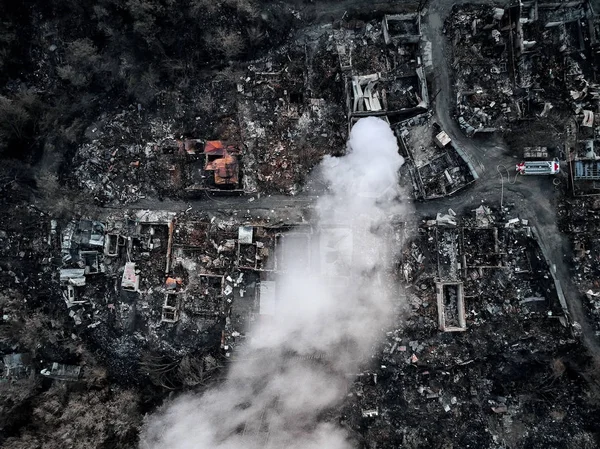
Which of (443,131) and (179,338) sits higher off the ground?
(443,131)

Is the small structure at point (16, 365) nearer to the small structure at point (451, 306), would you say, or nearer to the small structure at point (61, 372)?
the small structure at point (61, 372)

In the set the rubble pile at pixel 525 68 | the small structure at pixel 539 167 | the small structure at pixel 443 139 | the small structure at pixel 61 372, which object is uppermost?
the rubble pile at pixel 525 68

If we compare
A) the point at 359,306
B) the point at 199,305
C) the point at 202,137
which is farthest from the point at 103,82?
the point at 359,306

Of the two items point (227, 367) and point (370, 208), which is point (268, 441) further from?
point (370, 208)

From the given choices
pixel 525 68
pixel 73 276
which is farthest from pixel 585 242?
pixel 73 276

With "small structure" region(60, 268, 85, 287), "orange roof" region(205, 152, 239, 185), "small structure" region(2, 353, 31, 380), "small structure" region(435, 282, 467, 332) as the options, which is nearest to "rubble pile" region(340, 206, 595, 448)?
"small structure" region(435, 282, 467, 332)

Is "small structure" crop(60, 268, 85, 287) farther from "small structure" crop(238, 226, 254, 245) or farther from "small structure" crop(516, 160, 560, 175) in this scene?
"small structure" crop(516, 160, 560, 175)

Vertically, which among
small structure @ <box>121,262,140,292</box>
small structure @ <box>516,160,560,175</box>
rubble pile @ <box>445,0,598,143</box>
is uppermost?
rubble pile @ <box>445,0,598,143</box>

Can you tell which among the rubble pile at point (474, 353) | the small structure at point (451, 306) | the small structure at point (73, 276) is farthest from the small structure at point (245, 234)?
the small structure at point (451, 306)

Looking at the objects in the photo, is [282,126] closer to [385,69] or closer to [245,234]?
[245,234]
